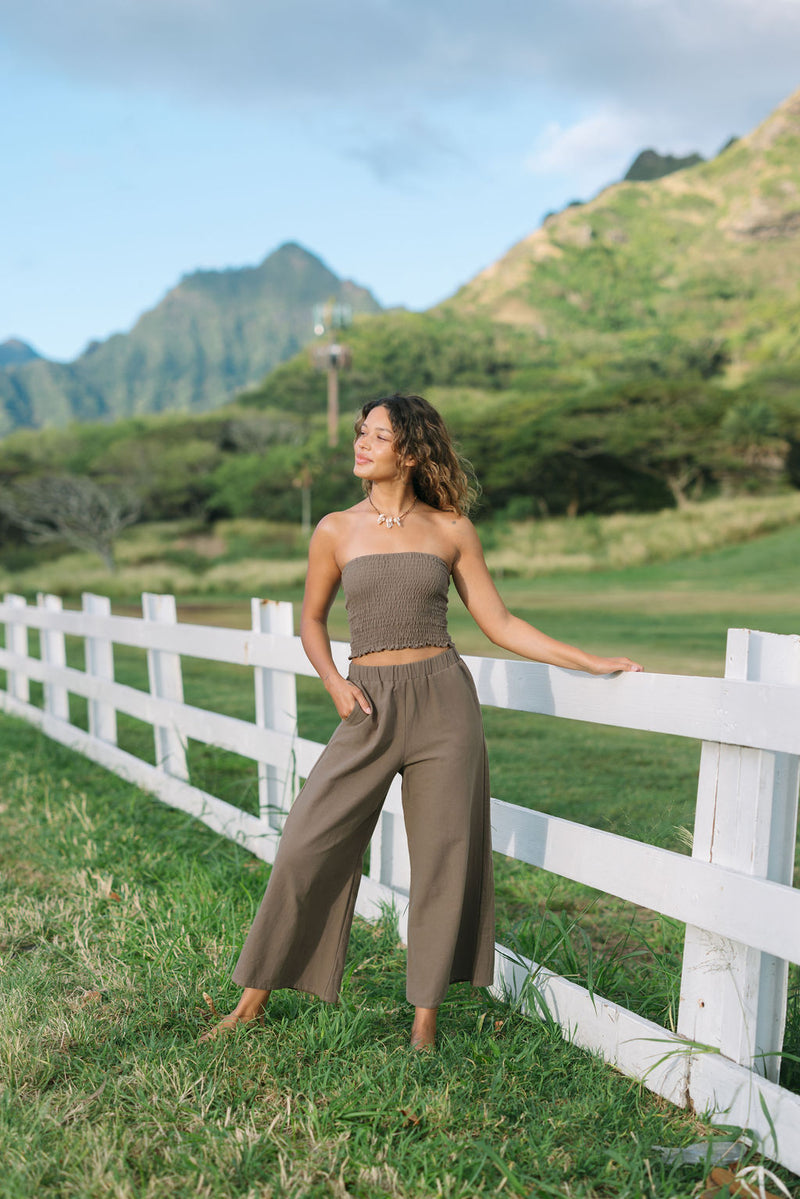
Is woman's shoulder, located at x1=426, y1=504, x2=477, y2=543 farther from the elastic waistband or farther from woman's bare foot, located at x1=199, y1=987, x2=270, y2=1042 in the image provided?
woman's bare foot, located at x1=199, y1=987, x2=270, y2=1042

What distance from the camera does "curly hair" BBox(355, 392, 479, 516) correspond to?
2.60 meters

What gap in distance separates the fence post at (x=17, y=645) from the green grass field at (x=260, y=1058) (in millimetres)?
3692

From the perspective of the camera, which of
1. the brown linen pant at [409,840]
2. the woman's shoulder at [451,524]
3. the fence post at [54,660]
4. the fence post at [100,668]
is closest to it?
the brown linen pant at [409,840]

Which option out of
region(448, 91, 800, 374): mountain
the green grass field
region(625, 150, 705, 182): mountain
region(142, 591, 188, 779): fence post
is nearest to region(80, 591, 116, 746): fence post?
region(142, 591, 188, 779): fence post

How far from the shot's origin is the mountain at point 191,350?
11700 cm

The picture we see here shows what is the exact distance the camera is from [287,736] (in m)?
4.06

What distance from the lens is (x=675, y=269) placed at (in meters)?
63.7

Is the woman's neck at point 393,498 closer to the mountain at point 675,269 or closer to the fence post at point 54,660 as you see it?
the fence post at point 54,660

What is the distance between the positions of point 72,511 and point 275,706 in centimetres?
4236

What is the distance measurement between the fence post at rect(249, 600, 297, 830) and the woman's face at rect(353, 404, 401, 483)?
155cm

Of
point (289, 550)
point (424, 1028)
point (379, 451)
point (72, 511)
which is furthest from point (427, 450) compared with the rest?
point (72, 511)

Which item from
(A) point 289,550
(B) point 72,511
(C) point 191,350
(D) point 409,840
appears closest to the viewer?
(D) point 409,840

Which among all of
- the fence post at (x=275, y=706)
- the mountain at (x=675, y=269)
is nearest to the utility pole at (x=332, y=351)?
the mountain at (x=675, y=269)

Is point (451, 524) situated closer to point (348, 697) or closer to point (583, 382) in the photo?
point (348, 697)
